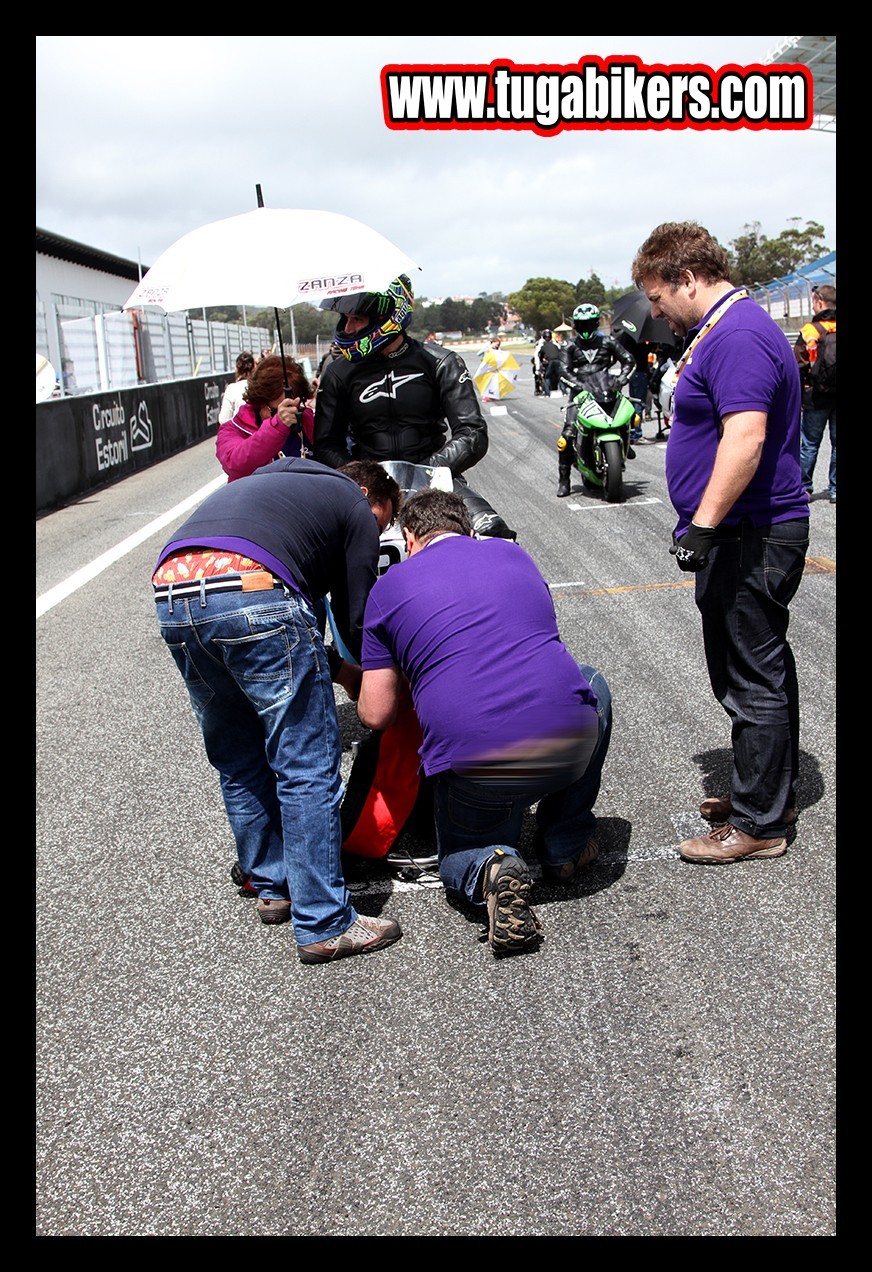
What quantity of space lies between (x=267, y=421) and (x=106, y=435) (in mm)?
12276

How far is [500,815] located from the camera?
3.35 meters

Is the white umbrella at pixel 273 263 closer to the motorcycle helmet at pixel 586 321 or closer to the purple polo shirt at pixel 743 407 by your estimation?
the purple polo shirt at pixel 743 407

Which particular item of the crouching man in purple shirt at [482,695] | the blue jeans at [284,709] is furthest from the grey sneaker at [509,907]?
the blue jeans at [284,709]

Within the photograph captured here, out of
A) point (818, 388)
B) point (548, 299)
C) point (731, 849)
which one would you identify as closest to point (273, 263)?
point (731, 849)

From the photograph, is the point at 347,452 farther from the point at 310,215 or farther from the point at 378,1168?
the point at 378,1168

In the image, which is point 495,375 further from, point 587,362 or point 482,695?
point 482,695

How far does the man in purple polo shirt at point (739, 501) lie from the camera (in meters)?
3.37

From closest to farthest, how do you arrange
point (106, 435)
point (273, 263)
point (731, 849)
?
point (731, 849), point (273, 263), point (106, 435)

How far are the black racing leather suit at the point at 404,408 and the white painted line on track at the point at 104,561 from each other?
13.2 feet

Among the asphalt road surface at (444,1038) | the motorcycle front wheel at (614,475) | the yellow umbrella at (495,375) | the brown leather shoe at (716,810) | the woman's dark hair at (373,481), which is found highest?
the yellow umbrella at (495,375)

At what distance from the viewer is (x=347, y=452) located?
523cm

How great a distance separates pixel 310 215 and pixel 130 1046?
3580 millimetres

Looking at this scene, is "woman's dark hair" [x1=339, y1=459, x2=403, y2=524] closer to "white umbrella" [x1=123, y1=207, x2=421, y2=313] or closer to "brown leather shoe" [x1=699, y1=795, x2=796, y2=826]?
"white umbrella" [x1=123, y1=207, x2=421, y2=313]

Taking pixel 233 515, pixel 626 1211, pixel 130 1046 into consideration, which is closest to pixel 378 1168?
pixel 626 1211
